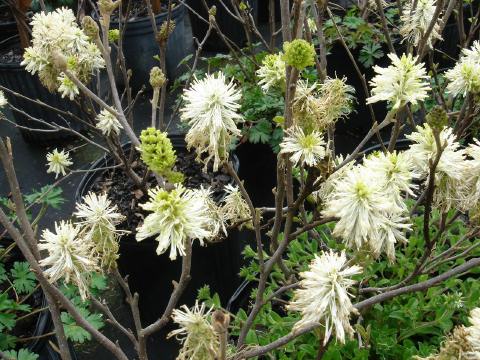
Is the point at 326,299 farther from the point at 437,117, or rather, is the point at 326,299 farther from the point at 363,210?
the point at 437,117

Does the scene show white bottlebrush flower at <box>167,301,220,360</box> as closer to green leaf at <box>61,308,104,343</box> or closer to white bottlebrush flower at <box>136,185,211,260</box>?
white bottlebrush flower at <box>136,185,211,260</box>

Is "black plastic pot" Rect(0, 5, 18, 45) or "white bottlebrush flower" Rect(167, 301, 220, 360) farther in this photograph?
"black plastic pot" Rect(0, 5, 18, 45)

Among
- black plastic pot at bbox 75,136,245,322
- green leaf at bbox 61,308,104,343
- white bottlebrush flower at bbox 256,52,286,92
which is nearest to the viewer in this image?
white bottlebrush flower at bbox 256,52,286,92

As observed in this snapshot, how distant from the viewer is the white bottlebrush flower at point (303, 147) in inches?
31.7

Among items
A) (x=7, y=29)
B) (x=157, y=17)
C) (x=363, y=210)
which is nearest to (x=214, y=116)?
(x=363, y=210)

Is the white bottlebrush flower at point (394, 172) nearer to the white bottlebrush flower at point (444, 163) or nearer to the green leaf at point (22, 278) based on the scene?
the white bottlebrush flower at point (444, 163)

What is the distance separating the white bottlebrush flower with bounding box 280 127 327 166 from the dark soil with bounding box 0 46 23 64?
306 cm

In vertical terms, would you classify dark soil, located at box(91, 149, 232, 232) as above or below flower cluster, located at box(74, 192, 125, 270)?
below

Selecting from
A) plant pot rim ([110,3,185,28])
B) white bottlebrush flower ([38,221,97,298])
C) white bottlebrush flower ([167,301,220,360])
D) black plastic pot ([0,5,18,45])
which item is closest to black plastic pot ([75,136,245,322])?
white bottlebrush flower ([38,221,97,298])

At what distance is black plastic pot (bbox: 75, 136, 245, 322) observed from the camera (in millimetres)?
2035

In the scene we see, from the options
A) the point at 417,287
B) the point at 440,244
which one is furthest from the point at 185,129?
the point at 417,287

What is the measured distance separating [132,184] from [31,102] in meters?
1.49

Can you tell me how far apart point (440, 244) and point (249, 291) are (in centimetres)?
65

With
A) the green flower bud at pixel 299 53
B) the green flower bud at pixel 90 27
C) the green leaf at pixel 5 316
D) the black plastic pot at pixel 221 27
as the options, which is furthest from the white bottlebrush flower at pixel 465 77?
the black plastic pot at pixel 221 27
